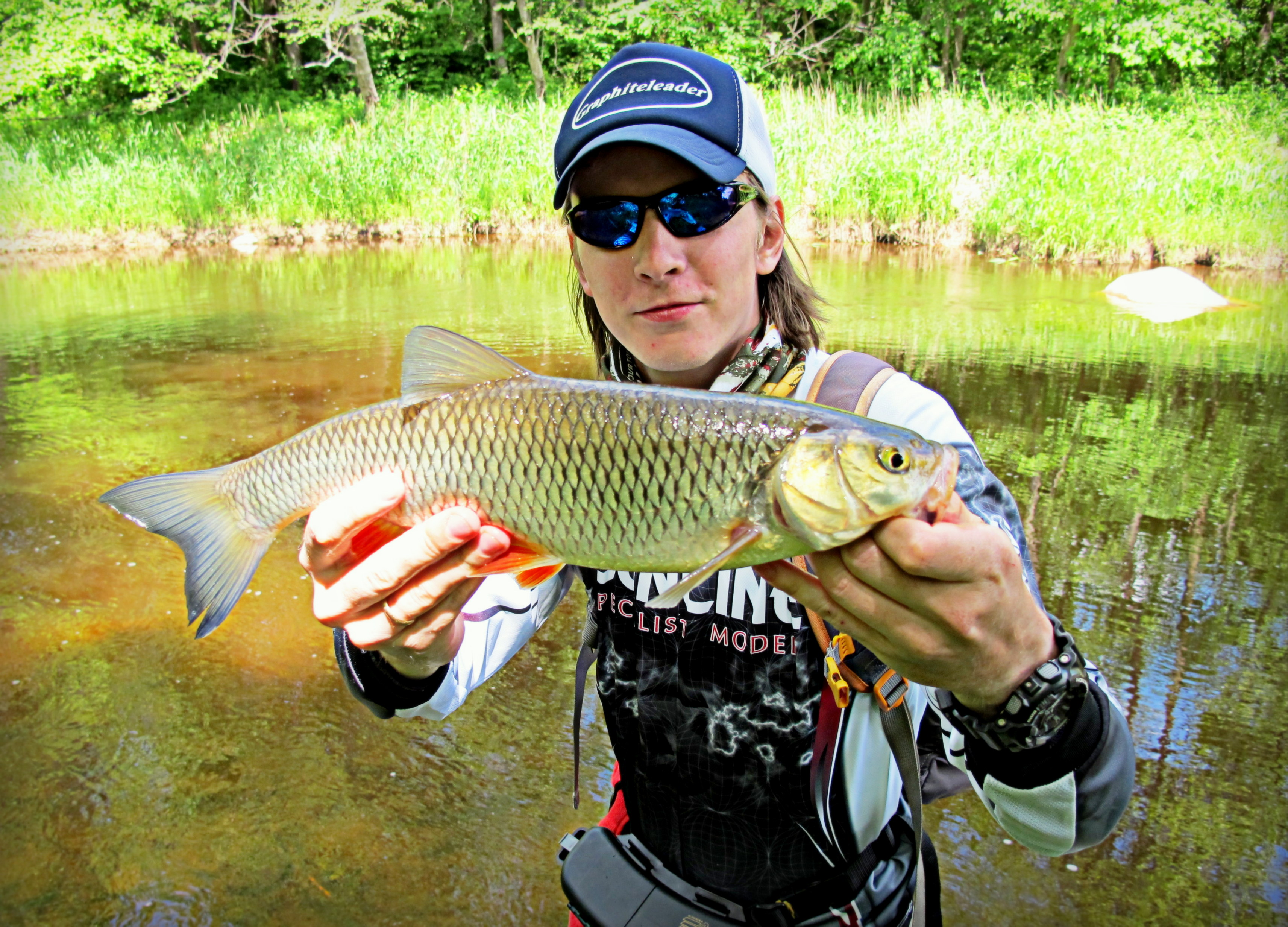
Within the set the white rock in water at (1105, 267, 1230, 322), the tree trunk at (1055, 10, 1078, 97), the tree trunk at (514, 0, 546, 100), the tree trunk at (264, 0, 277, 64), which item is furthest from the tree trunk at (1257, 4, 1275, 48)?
the tree trunk at (264, 0, 277, 64)

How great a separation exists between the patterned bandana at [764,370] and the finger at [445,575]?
47cm

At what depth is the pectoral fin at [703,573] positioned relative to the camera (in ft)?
4.08

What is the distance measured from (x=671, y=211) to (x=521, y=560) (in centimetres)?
71

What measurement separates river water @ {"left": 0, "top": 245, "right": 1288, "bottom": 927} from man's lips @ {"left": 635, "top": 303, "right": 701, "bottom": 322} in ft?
5.01

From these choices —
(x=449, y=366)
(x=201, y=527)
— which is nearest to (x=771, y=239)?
(x=449, y=366)

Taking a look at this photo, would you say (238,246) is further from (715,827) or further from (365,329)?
(715,827)

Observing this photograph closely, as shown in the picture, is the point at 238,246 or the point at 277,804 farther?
the point at 238,246

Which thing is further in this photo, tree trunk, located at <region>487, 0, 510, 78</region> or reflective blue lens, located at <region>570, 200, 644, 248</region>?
tree trunk, located at <region>487, 0, 510, 78</region>

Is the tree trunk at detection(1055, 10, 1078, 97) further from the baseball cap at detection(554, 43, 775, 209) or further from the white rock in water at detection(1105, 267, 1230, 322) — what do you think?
the baseball cap at detection(554, 43, 775, 209)

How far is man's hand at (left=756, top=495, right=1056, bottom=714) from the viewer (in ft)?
3.65

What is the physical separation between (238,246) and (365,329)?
292 inches

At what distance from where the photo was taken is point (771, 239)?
197 centimetres

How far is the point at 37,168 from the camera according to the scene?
13.9 meters

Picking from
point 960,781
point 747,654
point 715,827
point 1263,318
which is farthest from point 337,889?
point 1263,318
